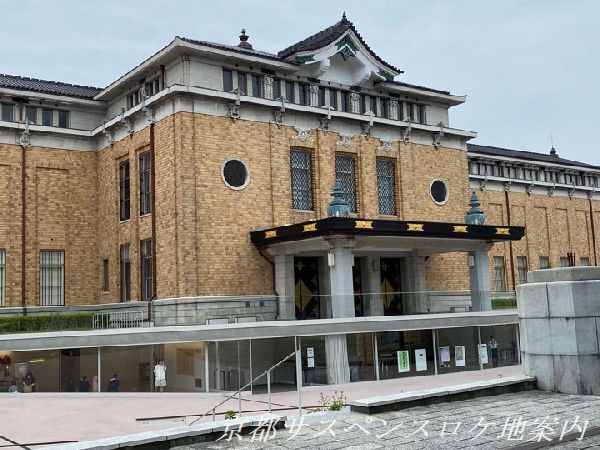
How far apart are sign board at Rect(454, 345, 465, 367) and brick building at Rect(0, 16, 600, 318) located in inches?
104

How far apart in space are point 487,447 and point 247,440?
423 cm

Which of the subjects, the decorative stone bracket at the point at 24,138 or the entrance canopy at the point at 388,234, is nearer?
the entrance canopy at the point at 388,234

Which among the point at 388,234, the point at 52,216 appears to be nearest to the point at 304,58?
the point at 388,234

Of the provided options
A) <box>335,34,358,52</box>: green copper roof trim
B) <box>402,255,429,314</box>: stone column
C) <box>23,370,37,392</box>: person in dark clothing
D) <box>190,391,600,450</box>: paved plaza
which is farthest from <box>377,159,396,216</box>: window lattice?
<box>190,391,600,450</box>: paved plaza

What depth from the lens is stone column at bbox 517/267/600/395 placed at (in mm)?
16625

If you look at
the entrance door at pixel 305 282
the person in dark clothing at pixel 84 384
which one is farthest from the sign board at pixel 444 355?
the person in dark clothing at pixel 84 384

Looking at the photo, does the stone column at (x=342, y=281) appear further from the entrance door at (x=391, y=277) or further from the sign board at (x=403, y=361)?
the entrance door at (x=391, y=277)

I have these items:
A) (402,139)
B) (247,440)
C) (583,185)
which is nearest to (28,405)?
(247,440)

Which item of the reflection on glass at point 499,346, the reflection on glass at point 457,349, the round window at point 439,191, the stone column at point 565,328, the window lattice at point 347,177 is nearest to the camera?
the stone column at point 565,328

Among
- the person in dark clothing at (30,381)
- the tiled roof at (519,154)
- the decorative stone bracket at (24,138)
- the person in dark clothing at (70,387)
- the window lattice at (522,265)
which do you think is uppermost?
the tiled roof at (519,154)

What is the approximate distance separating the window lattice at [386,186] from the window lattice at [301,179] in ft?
Result: 14.5

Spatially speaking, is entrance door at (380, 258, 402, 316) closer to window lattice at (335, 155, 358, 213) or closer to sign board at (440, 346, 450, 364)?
window lattice at (335, 155, 358, 213)

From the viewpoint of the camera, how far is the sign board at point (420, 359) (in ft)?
100

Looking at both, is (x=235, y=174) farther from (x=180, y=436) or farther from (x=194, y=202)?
(x=180, y=436)
